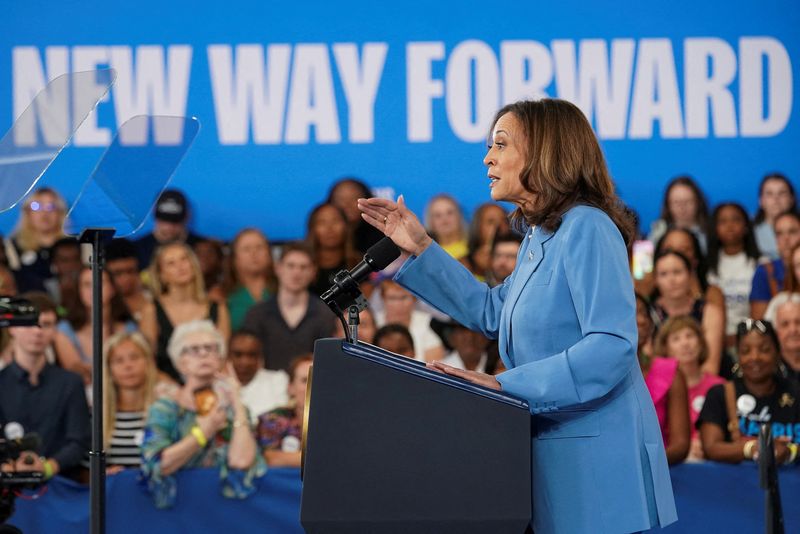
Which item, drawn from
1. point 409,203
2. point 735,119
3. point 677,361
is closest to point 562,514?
point 677,361

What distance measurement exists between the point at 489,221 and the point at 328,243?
887 mm

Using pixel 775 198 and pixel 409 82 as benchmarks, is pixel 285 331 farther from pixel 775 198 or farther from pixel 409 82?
pixel 775 198

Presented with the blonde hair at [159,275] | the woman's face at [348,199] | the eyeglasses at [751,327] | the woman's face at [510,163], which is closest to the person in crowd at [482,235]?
the woman's face at [348,199]

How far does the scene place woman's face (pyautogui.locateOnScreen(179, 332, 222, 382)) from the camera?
555 cm

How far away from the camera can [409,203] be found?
6.55 m

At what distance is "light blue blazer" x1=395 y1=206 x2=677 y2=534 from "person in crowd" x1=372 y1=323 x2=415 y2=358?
10.6 ft

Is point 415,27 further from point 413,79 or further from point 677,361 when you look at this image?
point 677,361

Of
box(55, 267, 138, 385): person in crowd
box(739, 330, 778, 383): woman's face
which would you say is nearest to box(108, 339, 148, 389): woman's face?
box(55, 267, 138, 385): person in crowd

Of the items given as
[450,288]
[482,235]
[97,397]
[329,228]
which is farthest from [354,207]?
[450,288]

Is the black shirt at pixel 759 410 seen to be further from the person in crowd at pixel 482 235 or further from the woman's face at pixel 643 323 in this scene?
the person in crowd at pixel 482 235

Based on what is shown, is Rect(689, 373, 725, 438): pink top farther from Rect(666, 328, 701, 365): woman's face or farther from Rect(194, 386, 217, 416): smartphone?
Rect(194, 386, 217, 416): smartphone

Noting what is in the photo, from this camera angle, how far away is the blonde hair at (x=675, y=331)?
18.3ft

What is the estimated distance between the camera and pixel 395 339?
18.2ft

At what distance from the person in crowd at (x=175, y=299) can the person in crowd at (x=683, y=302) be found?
2299 millimetres
